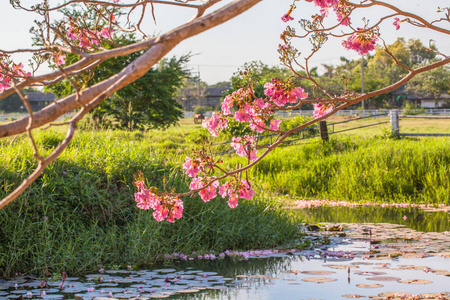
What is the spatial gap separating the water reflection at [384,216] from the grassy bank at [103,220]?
1.76m

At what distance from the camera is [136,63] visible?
204 cm

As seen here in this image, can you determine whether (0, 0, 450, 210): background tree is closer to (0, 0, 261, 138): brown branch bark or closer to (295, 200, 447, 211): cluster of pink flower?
(0, 0, 261, 138): brown branch bark

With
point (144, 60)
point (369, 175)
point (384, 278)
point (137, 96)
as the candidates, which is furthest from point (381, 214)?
point (137, 96)

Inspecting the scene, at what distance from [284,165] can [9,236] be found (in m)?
7.81

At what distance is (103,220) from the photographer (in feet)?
19.2

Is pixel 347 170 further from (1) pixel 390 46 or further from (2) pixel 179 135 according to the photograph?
(1) pixel 390 46

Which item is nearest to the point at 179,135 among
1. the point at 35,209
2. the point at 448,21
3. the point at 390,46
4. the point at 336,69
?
the point at 35,209

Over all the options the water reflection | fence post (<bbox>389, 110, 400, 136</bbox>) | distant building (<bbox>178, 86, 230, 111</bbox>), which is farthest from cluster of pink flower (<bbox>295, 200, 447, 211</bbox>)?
distant building (<bbox>178, 86, 230, 111</bbox>)

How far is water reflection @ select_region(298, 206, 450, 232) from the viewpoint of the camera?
25.6ft

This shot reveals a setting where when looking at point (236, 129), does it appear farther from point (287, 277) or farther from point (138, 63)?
point (138, 63)

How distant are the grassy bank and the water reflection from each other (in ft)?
5.78

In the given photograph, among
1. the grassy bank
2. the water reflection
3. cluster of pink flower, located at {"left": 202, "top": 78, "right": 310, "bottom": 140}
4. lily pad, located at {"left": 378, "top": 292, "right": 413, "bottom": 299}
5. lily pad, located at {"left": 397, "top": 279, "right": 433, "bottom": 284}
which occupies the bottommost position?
the water reflection

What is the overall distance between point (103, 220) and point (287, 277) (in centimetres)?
217

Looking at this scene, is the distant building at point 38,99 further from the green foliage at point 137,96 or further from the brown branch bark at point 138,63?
the brown branch bark at point 138,63
